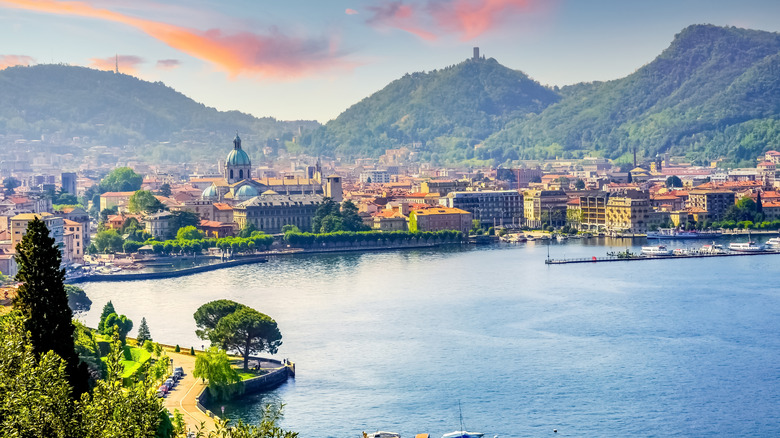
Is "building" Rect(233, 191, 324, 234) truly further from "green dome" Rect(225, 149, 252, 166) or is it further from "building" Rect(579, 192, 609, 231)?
"building" Rect(579, 192, 609, 231)

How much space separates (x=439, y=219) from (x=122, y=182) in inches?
722

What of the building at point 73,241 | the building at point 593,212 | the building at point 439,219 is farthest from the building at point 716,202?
the building at point 73,241

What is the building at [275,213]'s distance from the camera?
37125 millimetres

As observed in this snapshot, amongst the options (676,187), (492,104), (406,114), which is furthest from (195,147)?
(676,187)

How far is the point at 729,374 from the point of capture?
14.6 m

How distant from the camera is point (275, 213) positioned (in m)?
37.6

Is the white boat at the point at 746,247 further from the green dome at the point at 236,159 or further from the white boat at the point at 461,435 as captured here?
the white boat at the point at 461,435

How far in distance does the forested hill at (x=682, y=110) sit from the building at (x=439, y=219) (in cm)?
3983

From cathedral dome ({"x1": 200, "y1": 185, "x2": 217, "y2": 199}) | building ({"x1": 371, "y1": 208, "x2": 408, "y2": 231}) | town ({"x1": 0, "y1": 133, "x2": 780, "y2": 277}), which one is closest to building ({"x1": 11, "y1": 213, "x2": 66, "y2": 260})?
town ({"x1": 0, "y1": 133, "x2": 780, "y2": 277})

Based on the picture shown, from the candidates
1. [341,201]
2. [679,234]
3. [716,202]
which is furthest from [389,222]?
[716,202]

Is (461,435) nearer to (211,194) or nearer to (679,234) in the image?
(679,234)

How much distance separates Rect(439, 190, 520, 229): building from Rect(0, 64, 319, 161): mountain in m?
70.4

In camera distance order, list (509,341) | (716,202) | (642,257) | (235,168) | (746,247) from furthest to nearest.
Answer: (235,168)
(716,202)
(746,247)
(642,257)
(509,341)

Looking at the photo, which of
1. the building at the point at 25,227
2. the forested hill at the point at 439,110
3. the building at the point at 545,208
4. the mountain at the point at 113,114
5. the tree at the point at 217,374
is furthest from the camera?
the forested hill at the point at 439,110
